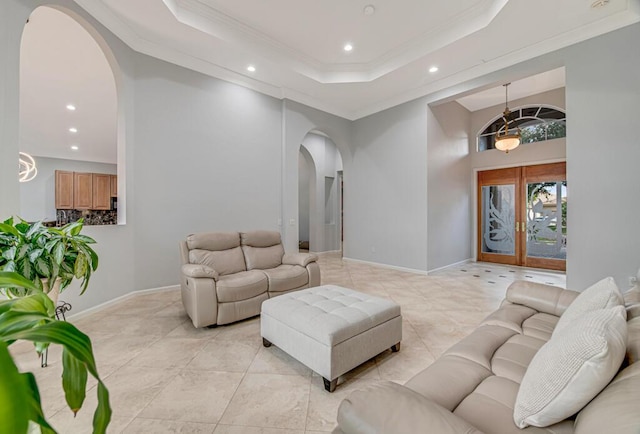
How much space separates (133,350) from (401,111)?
549 centimetres

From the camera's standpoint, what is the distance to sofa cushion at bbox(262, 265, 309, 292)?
297cm

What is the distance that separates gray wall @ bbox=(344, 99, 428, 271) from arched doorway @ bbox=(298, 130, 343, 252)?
44.3 inches

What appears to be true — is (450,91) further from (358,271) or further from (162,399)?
(162,399)

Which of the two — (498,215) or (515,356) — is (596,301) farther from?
(498,215)

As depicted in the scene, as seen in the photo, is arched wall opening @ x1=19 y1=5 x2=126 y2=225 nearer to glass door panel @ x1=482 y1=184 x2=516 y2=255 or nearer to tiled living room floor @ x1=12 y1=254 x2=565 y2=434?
tiled living room floor @ x1=12 y1=254 x2=565 y2=434

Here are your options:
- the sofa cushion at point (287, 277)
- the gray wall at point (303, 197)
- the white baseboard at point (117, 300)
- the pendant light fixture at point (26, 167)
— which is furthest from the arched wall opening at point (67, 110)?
the gray wall at point (303, 197)

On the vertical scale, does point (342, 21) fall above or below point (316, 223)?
above

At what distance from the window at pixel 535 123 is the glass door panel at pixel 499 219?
1049mm

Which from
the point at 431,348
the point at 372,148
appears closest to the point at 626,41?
the point at 372,148

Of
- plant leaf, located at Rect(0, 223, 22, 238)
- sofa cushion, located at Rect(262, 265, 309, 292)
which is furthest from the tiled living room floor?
plant leaf, located at Rect(0, 223, 22, 238)

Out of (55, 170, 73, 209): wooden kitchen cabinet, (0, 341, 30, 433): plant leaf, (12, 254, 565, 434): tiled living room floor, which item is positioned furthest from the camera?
(55, 170, 73, 209): wooden kitchen cabinet

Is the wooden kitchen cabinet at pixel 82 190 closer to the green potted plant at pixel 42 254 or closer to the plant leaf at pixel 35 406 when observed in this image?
the green potted plant at pixel 42 254

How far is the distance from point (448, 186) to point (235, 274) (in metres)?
4.58

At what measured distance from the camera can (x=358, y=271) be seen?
5156 millimetres
